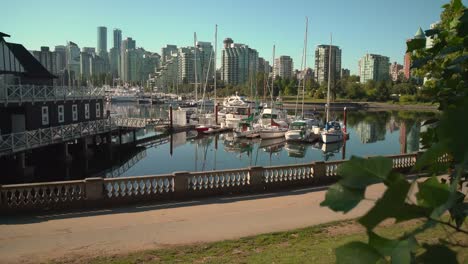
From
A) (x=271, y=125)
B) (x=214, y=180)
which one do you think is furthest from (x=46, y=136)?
(x=271, y=125)

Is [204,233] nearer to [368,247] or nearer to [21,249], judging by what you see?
[21,249]

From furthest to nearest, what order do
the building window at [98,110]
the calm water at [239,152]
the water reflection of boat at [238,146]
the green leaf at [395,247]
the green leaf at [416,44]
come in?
1. the water reflection of boat at [238,146]
2. the building window at [98,110]
3. the calm water at [239,152]
4. the green leaf at [416,44]
5. the green leaf at [395,247]

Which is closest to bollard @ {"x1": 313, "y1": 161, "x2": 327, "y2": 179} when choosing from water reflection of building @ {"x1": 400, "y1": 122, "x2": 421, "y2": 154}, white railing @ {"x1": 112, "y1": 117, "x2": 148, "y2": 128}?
water reflection of building @ {"x1": 400, "y1": 122, "x2": 421, "y2": 154}

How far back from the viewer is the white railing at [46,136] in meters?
28.1

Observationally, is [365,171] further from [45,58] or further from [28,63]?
[45,58]

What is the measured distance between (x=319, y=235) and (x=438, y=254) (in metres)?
10.6

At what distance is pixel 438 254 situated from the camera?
1.24 meters

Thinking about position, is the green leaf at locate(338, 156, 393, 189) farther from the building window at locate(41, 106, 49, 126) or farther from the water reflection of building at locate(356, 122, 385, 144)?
the water reflection of building at locate(356, 122, 385, 144)

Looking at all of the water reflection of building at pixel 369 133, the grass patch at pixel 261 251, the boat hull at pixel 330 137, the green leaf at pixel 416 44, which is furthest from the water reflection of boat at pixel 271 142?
the green leaf at pixel 416 44

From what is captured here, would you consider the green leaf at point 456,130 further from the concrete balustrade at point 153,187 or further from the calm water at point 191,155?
the calm water at point 191,155

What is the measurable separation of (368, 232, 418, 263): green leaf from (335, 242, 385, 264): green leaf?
0.02 m

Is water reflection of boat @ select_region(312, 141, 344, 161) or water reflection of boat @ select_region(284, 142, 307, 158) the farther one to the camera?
water reflection of boat @ select_region(312, 141, 344, 161)

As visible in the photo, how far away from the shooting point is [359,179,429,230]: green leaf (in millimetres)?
1082

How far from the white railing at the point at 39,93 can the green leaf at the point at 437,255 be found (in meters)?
31.6
